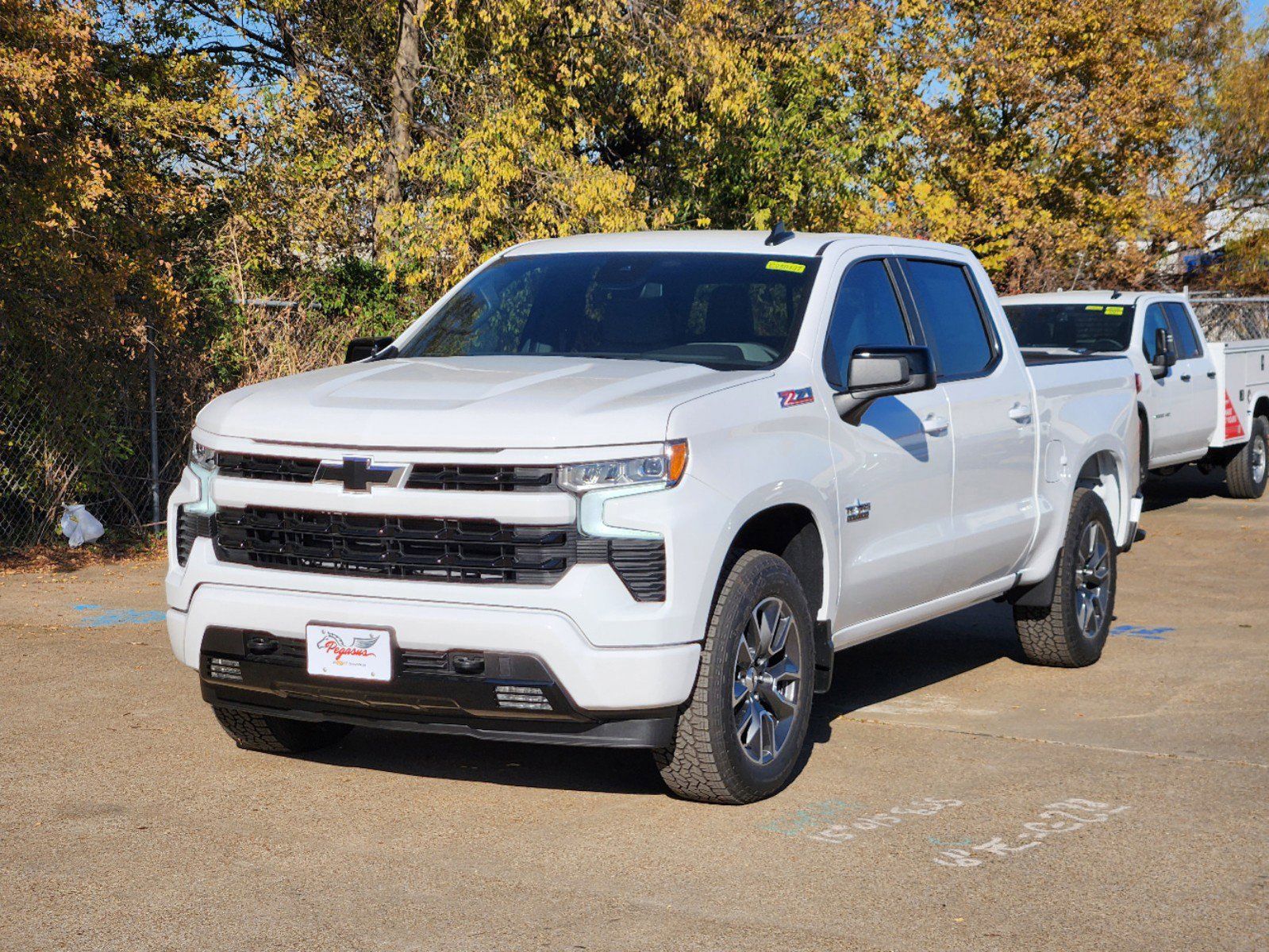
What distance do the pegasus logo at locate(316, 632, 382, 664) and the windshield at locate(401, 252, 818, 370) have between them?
157 cm

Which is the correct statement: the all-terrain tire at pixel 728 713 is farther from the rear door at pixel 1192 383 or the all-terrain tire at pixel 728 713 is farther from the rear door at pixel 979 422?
the rear door at pixel 1192 383

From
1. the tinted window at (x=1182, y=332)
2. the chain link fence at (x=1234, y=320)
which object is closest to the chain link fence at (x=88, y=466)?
the tinted window at (x=1182, y=332)

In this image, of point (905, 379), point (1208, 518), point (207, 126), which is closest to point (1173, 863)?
point (905, 379)

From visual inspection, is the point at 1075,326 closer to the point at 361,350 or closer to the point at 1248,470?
the point at 1248,470

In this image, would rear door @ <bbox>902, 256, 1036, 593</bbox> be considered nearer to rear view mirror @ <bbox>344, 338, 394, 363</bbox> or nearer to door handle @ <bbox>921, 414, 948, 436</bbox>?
door handle @ <bbox>921, 414, 948, 436</bbox>

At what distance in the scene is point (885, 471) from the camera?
248 inches

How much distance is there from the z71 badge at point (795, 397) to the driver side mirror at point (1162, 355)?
363 inches

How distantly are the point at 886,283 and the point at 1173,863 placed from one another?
281 centimetres

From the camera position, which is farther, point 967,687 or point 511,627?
point 967,687

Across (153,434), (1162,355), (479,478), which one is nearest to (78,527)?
(153,434)

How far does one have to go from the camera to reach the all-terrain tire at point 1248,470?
16.4m

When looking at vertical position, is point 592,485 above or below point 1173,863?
above

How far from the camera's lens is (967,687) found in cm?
778

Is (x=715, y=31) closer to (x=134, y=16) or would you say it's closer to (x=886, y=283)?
(x=134, y=16)
